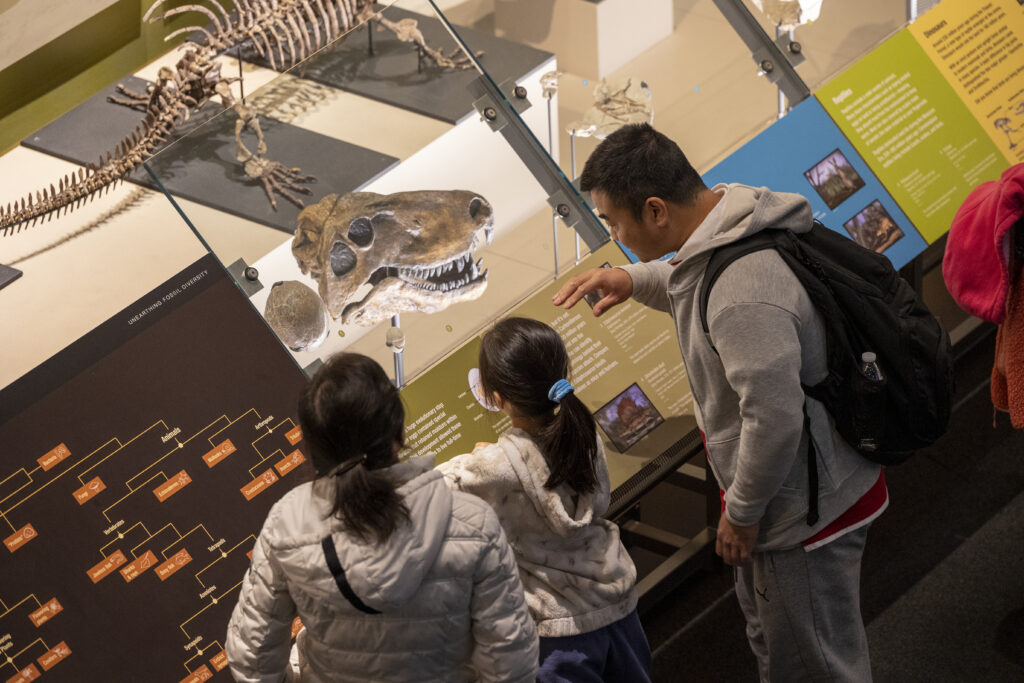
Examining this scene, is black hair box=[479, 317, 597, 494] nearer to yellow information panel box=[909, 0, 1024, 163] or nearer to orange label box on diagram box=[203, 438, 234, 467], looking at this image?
orange label box on diagram box=[203, 438, 234, 467]

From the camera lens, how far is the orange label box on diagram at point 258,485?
132 inches

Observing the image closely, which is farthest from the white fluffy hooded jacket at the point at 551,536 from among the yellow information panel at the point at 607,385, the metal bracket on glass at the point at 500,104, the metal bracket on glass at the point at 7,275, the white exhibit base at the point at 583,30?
the metal bracket on glass at the point at 7,275

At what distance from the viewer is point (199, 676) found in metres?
3.16

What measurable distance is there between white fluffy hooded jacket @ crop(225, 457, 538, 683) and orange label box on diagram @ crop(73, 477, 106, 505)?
0.95 meters

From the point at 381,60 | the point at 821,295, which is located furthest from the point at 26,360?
the point at 821,295

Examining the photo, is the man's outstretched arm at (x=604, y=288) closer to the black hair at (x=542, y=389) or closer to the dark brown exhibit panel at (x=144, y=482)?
the black hair at (x=542, y=389)

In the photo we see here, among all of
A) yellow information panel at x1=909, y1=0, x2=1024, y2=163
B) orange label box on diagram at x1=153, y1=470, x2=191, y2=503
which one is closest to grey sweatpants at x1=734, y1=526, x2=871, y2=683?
orange label box on diagram at x1=153, y1=470, x2=191, y2=503

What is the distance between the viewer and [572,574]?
288 cm

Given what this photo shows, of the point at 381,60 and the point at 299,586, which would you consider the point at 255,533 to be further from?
the point at 381,60

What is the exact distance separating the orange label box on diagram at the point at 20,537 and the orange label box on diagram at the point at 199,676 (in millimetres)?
572

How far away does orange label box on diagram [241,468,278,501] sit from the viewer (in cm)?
334

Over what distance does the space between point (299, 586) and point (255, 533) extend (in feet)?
3.18

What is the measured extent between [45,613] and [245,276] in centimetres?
109

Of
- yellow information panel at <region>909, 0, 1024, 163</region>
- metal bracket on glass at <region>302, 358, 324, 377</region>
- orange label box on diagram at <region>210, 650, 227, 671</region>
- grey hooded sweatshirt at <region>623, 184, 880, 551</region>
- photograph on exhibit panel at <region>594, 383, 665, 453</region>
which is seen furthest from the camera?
yellow information panel at <region>909, 0, 1024, 163</region>
